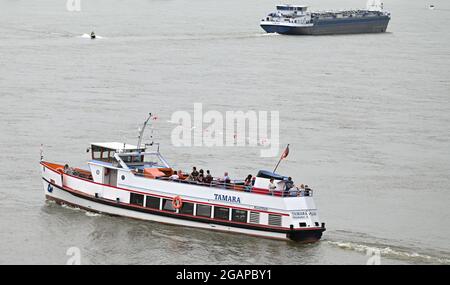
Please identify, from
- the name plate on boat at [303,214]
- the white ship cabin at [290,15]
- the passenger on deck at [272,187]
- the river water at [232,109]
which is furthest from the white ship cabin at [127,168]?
the white ship cabin at [290,15]

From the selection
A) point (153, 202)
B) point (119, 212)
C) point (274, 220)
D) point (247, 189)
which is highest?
point (247, 189)

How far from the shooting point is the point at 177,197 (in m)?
37.2

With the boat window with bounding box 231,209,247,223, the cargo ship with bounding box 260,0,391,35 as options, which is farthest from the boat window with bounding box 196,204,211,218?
the cargo ship with bounding box 260,0,391,35

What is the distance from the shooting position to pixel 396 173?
4669cm

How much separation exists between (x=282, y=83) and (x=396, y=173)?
2963 centimetres

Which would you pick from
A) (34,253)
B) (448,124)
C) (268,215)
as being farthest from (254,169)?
(448,124)

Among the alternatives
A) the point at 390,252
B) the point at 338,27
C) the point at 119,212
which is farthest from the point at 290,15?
the point at 390,252

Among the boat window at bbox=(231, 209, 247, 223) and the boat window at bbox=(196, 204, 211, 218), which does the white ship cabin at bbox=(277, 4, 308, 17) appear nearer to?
the boat window at bbox=(196, 204, 211, 218)

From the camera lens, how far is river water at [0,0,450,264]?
35.7m

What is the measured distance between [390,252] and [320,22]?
9684 cm

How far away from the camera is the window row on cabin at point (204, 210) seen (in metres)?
36.1

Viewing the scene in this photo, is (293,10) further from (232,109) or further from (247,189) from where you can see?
(247,189)
